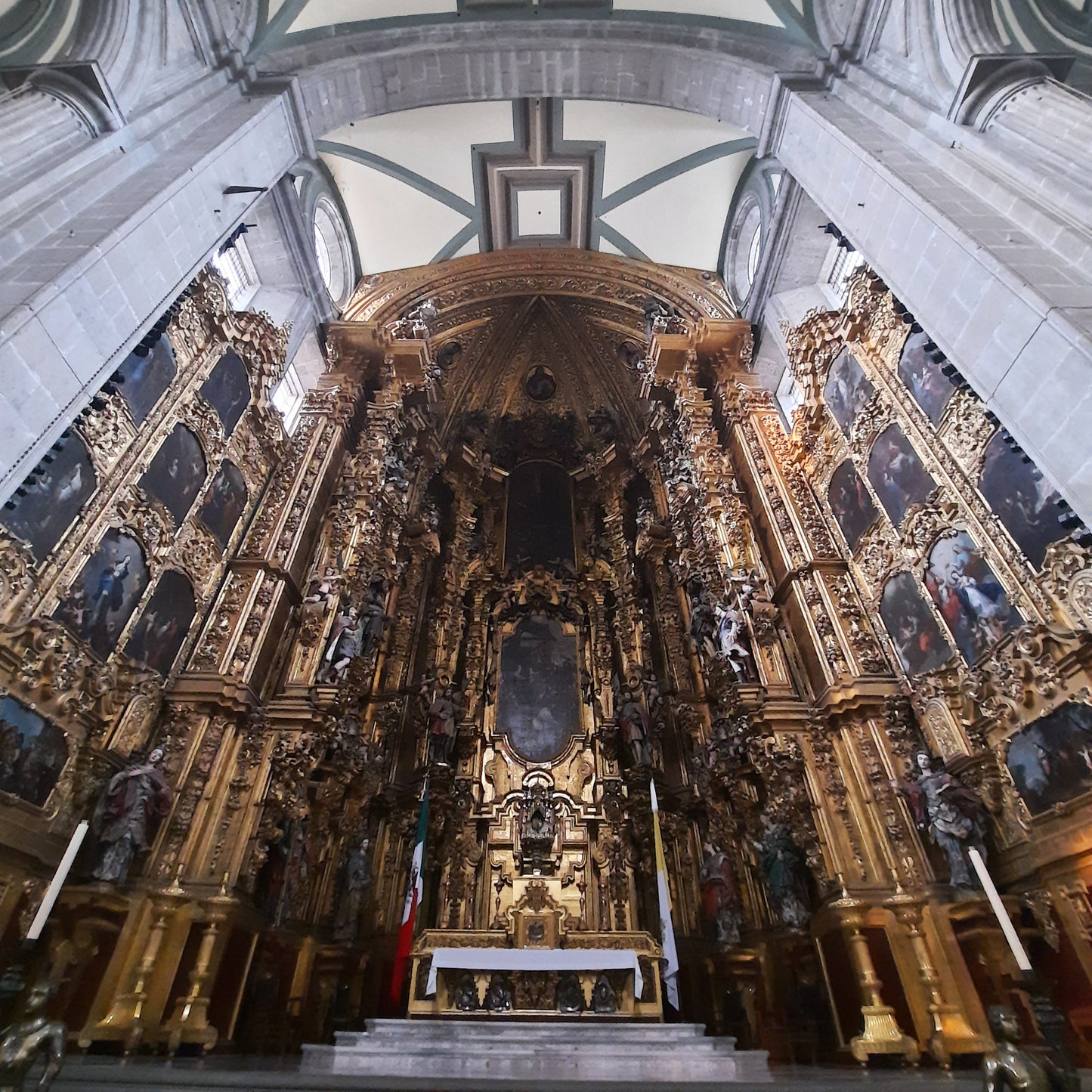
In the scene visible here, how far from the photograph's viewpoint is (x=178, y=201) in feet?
24.4

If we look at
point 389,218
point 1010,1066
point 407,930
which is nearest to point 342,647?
point 407,930

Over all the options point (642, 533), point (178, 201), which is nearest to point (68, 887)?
point (178, 201)

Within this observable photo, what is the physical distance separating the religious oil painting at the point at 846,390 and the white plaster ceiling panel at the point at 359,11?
29.7 ft

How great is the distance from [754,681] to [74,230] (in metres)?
9.61

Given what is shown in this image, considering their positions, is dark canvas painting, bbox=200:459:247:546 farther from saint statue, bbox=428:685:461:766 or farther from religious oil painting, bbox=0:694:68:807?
saint statue, bbox=428:685:461:766

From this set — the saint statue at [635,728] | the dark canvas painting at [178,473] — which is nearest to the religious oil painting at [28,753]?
the dark canvas painting at [178,473]

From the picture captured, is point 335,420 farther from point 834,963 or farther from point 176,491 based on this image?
point 834,963

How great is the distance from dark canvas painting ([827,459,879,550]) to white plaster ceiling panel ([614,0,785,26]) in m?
7.43

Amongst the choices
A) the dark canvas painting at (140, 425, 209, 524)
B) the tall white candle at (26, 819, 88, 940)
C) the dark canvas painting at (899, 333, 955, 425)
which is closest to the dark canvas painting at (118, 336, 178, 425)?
the dark canvas painting at (140, 425, 209, 524)

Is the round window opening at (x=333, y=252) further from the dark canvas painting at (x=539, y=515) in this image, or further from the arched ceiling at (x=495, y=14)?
the dark canvas painting at (x=539, y=515)

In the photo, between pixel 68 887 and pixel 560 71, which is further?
pixel 560 71

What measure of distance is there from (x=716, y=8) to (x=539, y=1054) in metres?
14.6

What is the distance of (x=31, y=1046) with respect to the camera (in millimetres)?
3066

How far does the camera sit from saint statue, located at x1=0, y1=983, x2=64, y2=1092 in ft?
9.77
